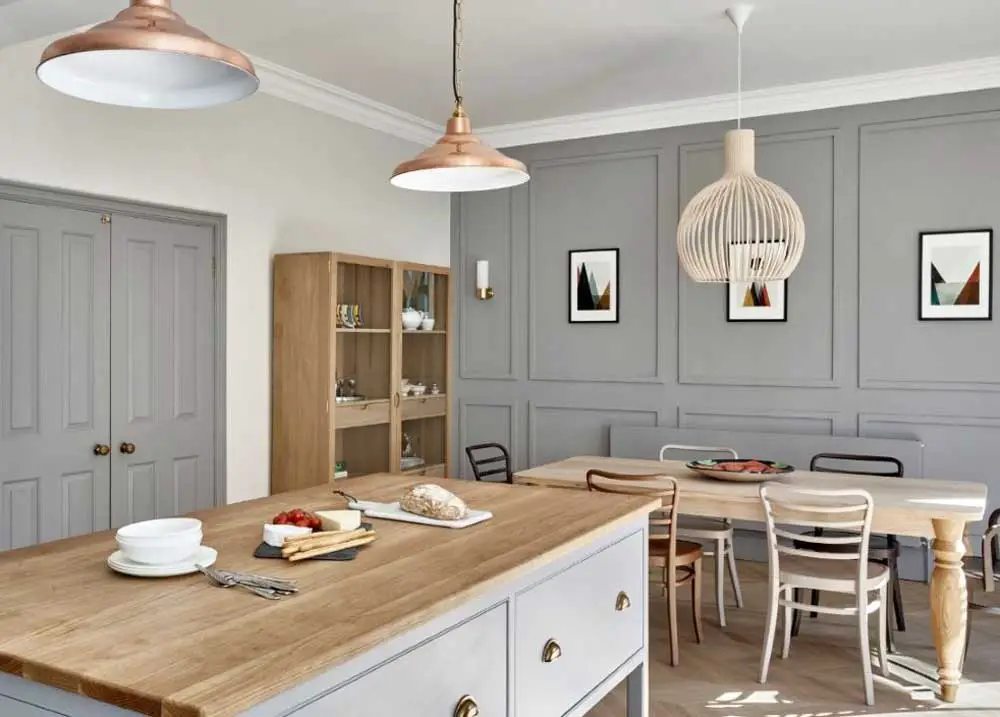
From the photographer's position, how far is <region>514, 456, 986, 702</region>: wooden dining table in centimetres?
341

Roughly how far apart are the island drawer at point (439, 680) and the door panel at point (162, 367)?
10.3 ft

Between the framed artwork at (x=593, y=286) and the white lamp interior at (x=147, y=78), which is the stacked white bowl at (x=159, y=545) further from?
the framed artwork at (x=593, y=286)

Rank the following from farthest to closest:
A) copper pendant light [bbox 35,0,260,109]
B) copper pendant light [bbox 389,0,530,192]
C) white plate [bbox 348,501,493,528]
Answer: copper pendant light [bbox 389,0,530,192] → white plate [bbox 348,501,493,528] → copper pendant light [bbox 35,0,260,109]

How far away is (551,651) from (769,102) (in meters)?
4.55

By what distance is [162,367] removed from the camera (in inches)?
181

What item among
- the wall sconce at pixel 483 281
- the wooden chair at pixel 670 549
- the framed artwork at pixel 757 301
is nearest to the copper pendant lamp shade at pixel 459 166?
the wooden chair at pixel 670 549

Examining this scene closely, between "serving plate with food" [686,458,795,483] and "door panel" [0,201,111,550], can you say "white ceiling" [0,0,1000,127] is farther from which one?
"serving plate with food" [686,458,795,483]

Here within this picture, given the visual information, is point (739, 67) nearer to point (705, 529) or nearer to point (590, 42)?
point (590, 42)

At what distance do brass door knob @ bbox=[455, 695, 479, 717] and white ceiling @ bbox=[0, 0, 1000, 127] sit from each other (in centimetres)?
334

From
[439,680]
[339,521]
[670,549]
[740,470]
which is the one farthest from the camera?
[740,470]

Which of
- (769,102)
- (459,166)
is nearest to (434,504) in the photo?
(459,166)

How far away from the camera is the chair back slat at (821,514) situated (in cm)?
341

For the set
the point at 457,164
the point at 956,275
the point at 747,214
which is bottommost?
the point at 956,275

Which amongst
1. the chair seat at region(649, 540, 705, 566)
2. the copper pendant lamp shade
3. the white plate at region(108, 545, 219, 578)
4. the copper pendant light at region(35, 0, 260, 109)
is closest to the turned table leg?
the chair seat at region(649, 540, 705, 566)
